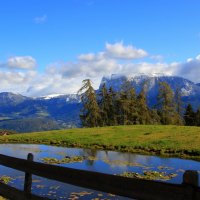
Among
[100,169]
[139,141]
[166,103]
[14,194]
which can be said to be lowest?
[100,169]

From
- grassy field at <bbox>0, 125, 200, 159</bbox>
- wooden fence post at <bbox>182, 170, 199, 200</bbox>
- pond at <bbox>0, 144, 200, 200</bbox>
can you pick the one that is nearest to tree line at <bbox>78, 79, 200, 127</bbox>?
grassy field at <bbox>0, 125, 200, 159</bbox>

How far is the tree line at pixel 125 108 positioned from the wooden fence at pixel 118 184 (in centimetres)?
9138

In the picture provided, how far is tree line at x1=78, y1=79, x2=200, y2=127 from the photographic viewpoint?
344 ft

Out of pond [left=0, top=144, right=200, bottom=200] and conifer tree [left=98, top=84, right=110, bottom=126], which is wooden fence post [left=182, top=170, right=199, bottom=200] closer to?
pond [left=0, top=144, right=200, bottom=200]

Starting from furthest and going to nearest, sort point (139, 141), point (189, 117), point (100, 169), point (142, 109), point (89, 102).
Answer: point (189, 117), point (142, 109), point (89, 102), point (139, 141), point (100, 169)

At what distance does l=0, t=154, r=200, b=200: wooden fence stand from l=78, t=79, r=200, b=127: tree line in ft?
300

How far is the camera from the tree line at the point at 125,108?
105 meters


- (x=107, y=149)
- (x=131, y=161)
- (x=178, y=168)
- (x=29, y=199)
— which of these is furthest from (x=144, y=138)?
(x=29, y=199)

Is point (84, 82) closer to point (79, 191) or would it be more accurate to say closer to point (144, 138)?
point (144, 138)

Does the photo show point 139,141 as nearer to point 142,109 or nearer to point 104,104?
point 142,109

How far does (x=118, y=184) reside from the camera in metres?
7.62

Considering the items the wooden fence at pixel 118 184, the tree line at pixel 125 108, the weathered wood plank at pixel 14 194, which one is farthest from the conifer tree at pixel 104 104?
the wooden fence at pixel 118 184

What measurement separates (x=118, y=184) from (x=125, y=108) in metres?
99.0

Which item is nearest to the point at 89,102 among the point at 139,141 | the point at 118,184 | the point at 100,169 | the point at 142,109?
the point at 142,109
